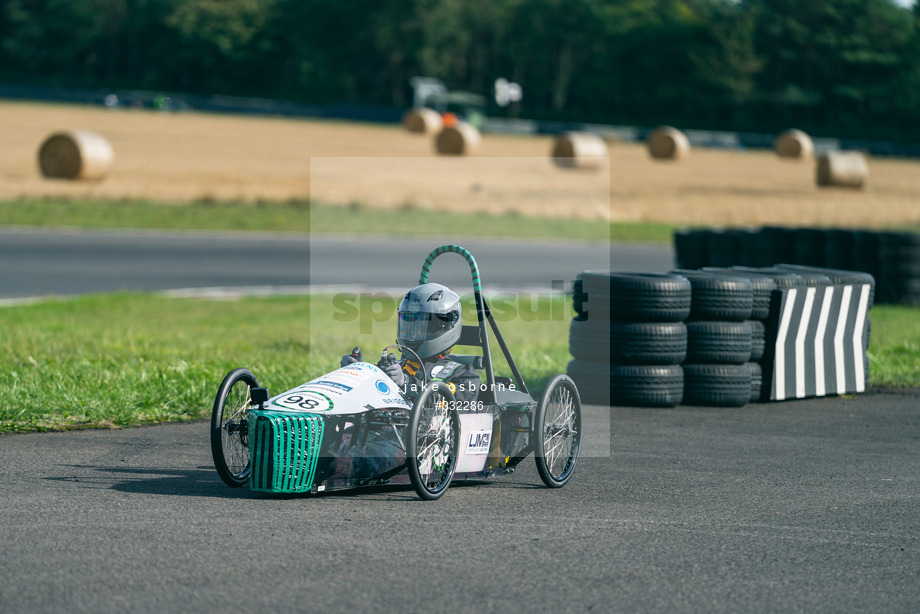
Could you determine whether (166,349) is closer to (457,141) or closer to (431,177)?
(431,177)

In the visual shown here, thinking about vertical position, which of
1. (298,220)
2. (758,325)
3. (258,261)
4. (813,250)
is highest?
(298,220)

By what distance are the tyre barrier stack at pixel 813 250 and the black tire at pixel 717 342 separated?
6.88 m

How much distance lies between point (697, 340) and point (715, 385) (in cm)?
42

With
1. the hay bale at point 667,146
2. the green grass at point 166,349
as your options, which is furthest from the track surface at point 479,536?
the hay bale at point 667,146

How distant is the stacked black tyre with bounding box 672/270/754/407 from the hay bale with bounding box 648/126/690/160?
5037cm

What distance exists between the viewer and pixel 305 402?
646 centimetres

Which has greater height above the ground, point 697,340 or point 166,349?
point 697,340

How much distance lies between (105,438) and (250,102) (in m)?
93.1

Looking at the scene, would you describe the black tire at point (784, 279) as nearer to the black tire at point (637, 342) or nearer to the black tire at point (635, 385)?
the black tire at point (637, 342)

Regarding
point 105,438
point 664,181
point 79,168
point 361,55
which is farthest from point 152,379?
point 361,55

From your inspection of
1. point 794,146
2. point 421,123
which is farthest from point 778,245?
point 421,123

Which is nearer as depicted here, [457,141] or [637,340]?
[637,340]

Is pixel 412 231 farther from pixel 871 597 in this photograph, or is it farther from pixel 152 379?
pixel 871 597

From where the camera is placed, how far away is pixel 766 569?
541 centimetres
